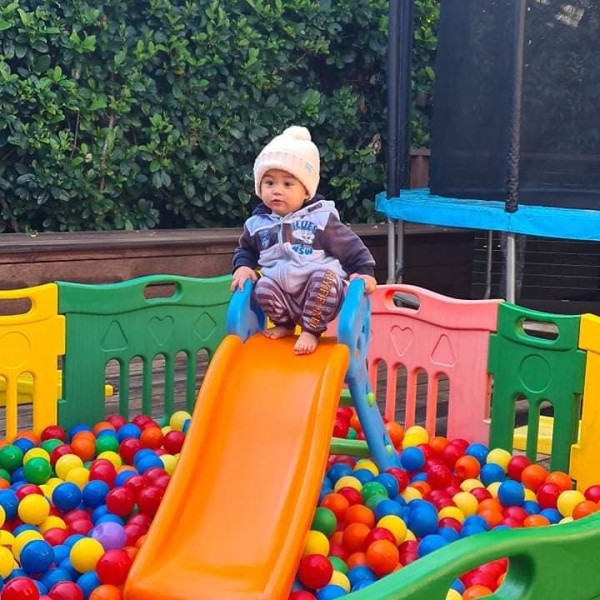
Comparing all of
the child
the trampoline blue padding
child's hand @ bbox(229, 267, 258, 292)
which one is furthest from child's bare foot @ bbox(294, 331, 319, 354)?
the trampoline blue padding

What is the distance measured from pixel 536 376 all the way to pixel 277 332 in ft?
2.88

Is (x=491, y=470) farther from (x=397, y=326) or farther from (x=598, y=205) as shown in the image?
(x=598, y=205)

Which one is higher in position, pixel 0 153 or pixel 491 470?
pixel 0 153

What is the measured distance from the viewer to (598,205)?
4.58 m

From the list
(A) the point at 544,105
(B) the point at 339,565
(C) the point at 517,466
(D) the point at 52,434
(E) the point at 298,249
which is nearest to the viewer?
(B) the point at 339,565

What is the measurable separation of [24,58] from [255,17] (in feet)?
4.56

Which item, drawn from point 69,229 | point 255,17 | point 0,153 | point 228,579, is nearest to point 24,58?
point 0,153

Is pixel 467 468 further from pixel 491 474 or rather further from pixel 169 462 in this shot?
pixel 169 462

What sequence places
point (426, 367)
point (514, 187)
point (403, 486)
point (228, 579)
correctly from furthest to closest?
point (514, 187)
point (426, 367)
point (403, 486)
point (228, 579)

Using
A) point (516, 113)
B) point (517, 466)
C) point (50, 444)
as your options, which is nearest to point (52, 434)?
point (50, 444)

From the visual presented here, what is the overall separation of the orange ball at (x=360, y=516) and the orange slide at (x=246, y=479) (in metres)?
0.29

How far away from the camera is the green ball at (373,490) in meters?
2.62

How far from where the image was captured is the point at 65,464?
2799 mm

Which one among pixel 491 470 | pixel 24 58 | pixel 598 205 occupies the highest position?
pixel 24 58
